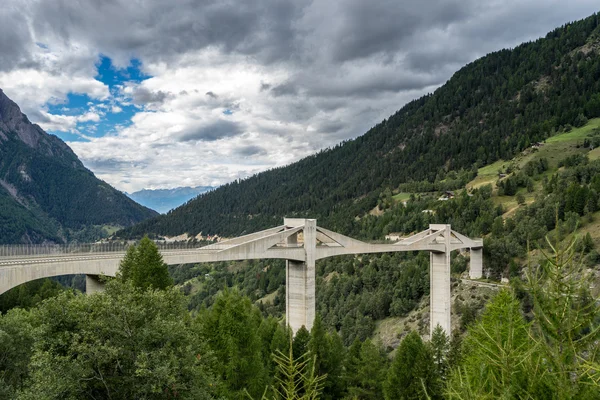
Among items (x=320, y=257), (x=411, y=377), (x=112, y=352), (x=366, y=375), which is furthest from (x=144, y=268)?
(x=411, y=377)

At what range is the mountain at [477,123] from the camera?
132125 mm

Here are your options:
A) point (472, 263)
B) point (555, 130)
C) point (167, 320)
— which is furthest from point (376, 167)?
Answer: point (167, 320)

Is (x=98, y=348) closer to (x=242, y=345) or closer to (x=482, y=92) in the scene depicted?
(x=242, y=345)

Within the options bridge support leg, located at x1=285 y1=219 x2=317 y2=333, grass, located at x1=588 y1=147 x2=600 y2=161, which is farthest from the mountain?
bridge support leg, located at x1=285 y1=219 x2=317 y2=333

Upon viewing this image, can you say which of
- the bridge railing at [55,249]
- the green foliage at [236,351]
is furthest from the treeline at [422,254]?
the green foliage at [236,351]

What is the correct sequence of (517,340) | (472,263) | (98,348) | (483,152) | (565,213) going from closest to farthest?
(98,348) < (517,340) < (565,213) < (472,263) < (483,152)

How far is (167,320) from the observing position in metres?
16.2

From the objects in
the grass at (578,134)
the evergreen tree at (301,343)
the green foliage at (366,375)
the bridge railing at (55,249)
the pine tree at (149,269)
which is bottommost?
the green foliage at (366,375)

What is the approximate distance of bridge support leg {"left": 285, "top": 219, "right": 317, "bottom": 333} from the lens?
114 feet

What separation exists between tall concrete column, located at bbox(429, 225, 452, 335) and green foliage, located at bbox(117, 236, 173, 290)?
37.6 m

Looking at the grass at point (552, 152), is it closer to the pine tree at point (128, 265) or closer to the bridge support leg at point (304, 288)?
the bridge support leg at point (304, 288)

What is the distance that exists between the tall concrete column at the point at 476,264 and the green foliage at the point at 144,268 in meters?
52.3

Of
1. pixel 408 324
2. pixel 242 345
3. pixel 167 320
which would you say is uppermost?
pixel 167 320

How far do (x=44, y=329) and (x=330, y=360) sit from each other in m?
19.4
